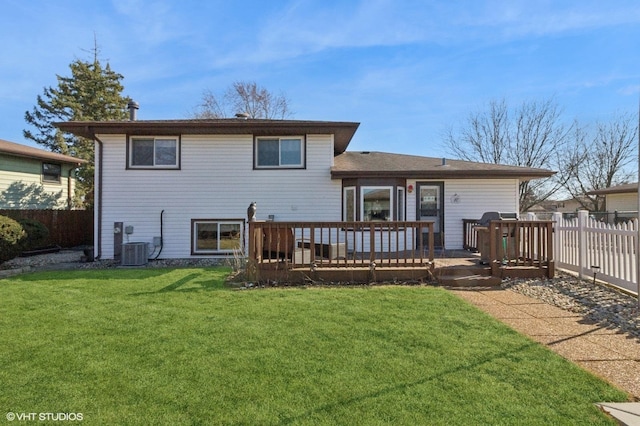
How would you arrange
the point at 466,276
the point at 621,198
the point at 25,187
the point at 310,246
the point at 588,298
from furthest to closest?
the point at 621,198 → the point at 25,187 → the point at 310,246 → the point at 466,276 → the point at 588,298

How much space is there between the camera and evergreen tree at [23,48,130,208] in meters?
25.7

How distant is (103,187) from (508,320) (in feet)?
35.2

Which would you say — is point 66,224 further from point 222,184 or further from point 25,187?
point 222,184

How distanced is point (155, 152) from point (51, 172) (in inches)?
376

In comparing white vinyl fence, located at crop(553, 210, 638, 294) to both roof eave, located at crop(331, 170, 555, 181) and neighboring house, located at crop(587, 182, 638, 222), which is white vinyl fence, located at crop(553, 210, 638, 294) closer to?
roof eave, located at crop(331, 170, 555, 181)

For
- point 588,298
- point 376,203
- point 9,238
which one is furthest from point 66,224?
point 588,298

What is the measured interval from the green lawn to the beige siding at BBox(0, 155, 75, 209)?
12.0 meters

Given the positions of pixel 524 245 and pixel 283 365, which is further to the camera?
pixel 524 245

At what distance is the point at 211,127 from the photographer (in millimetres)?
9906

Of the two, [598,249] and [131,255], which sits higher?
[598,249]

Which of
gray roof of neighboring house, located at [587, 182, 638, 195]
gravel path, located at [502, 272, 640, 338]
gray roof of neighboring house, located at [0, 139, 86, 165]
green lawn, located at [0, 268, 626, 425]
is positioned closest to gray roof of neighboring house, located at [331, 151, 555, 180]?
gravel path, located at [502, 272, 640, 338]

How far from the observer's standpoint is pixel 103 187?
33.4 feet

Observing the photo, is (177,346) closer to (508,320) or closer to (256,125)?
(508,320)

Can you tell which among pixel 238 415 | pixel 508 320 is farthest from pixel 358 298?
pixel 238 415
